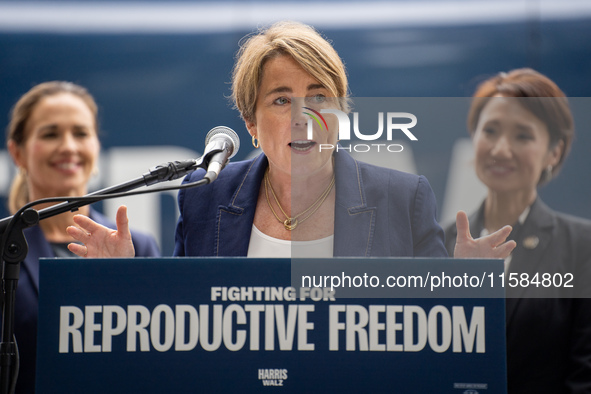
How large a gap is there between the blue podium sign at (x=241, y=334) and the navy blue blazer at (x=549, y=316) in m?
0.87

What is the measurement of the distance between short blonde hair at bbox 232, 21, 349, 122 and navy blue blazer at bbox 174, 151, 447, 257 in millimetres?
211

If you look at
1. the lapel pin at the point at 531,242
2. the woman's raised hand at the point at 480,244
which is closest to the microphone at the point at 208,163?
the woman's raised hand at the point at 480,244

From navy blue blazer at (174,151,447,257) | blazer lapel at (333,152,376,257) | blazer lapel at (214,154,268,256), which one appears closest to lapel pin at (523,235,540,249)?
navy blue blazer at (174,151,447,257)

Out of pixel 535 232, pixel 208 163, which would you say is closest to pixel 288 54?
pixel 208 163

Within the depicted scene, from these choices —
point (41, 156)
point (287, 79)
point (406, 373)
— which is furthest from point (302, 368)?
point (41, 156)

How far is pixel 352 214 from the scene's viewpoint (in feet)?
5.37

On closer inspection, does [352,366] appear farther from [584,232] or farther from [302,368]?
[584,232]

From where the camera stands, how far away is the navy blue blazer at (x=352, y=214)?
1624 mm

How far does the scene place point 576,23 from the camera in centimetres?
301

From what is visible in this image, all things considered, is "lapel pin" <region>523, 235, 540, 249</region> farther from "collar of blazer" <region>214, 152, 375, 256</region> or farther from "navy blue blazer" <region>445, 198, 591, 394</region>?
"collar of blazer" <region>214, 152, 375, 256</region>

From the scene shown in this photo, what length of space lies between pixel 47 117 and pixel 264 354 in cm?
211

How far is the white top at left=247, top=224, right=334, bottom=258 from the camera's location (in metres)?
1.67

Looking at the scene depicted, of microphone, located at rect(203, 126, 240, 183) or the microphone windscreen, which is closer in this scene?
microphone, located at rect(203, 126, 240, 183)

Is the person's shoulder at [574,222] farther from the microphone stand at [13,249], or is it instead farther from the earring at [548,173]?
the microphone stand at [13,249]
